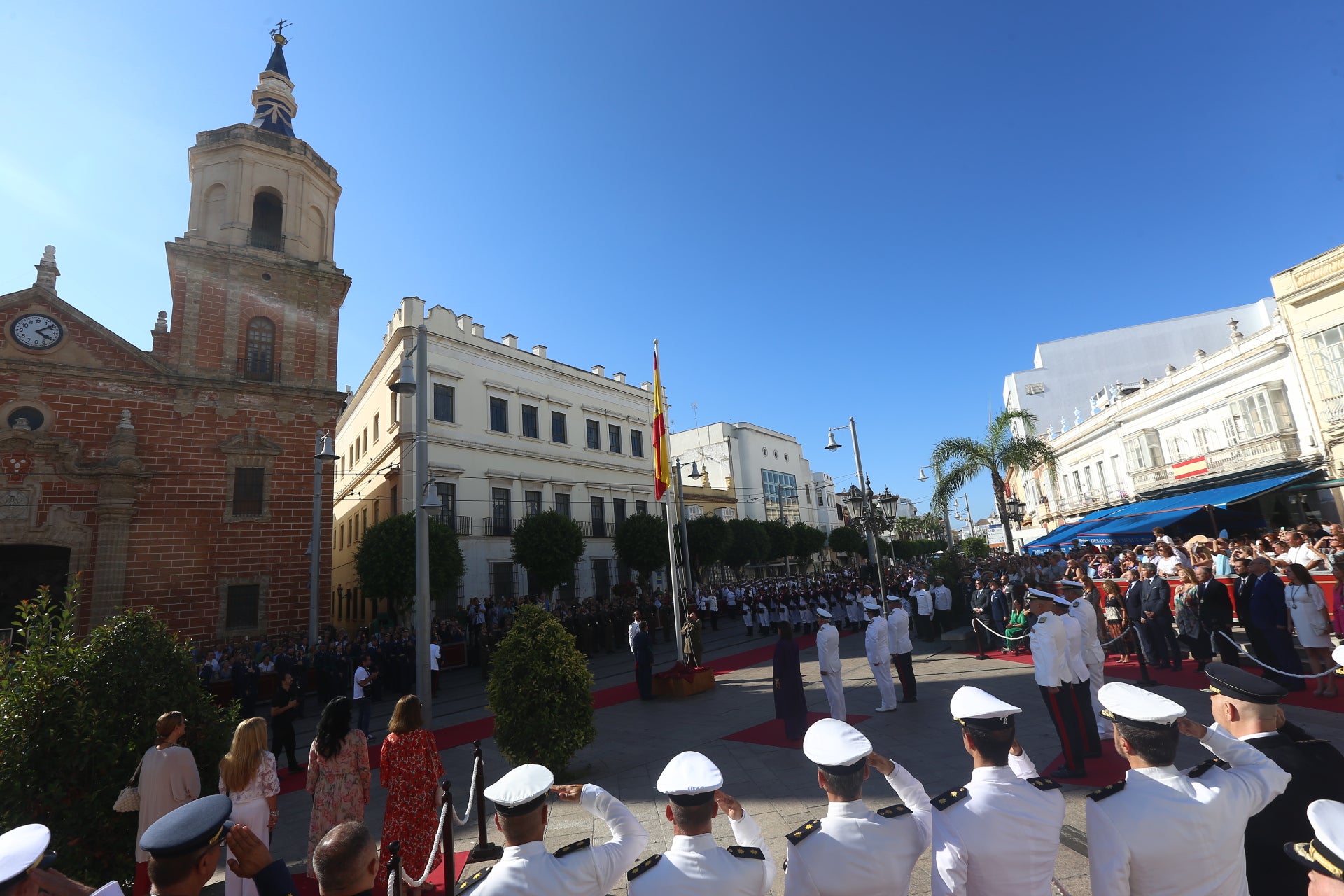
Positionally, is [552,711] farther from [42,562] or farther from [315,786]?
[42,562]

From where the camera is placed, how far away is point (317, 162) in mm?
22781

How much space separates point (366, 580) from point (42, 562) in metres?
8.23

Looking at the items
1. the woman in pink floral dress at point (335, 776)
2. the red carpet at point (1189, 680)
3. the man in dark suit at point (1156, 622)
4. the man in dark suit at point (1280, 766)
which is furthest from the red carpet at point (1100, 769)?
the woman in pink floral dress at point (335, 776)

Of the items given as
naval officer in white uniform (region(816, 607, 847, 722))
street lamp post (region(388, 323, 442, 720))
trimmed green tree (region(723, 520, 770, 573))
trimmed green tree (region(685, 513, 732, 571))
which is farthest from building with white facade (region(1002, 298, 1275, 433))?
street lamp post (region(388, 323, 442, 720))

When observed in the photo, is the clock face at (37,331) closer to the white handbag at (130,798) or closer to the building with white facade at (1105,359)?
the white handbag at (130,798)

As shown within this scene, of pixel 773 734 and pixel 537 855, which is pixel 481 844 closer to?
pixel 537 855

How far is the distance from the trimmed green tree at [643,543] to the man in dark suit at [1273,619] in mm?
22209

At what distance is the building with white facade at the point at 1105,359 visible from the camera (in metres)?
40.5

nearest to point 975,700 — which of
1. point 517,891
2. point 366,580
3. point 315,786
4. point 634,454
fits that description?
point 517,891

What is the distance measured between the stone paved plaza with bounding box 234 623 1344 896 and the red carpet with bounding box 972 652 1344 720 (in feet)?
0.95

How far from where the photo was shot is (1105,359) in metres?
43.6

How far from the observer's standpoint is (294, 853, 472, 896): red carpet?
4492 mm

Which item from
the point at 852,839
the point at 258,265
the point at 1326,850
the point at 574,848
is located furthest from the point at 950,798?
the point at 258,265

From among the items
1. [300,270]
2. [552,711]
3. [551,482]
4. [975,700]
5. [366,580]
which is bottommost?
[552,711]
